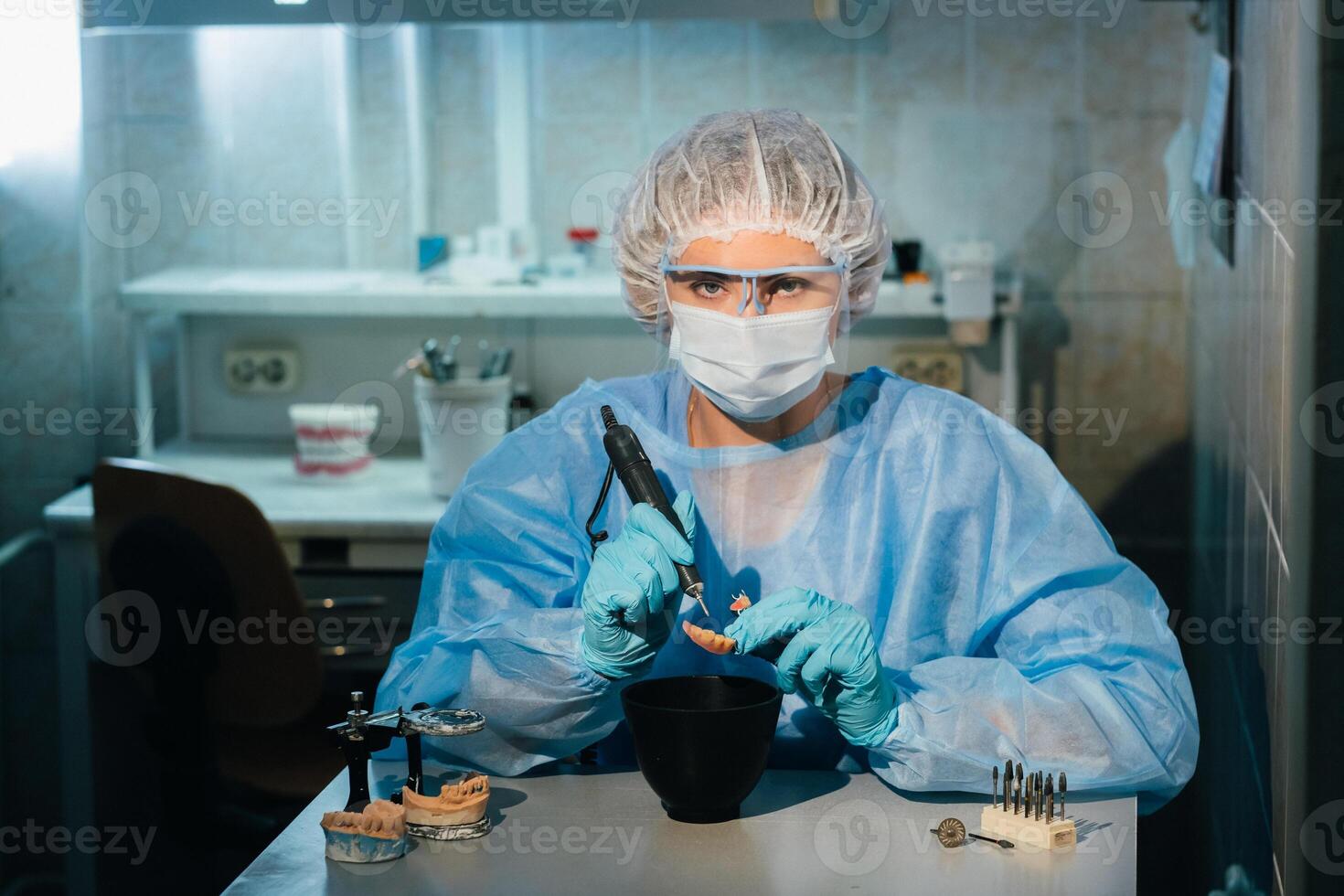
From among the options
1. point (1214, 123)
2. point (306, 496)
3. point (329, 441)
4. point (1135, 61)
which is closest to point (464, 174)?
point (329, 441)

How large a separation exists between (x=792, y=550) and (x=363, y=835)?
1.72 ft

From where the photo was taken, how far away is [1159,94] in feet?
8.98

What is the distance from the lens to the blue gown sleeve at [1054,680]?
1.24 m

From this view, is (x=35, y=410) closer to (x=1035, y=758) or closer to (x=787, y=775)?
(x=787, y=775)

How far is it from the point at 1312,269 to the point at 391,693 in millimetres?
885

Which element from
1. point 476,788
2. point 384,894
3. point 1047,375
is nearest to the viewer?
point 384,894

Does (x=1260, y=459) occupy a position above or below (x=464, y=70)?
Result: below

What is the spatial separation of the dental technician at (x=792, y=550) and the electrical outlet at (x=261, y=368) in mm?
1505

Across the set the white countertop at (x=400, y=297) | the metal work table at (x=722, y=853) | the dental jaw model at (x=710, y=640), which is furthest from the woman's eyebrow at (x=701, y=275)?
the white countertop at (x=400, y=297)

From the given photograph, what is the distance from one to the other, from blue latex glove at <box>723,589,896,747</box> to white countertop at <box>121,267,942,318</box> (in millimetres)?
1497

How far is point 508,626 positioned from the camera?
135 cm

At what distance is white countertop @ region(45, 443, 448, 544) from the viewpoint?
240 cm

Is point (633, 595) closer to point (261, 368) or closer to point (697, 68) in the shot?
point (697, 68)

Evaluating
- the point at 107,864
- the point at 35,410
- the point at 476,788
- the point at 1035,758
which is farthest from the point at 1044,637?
the point at 35,410
